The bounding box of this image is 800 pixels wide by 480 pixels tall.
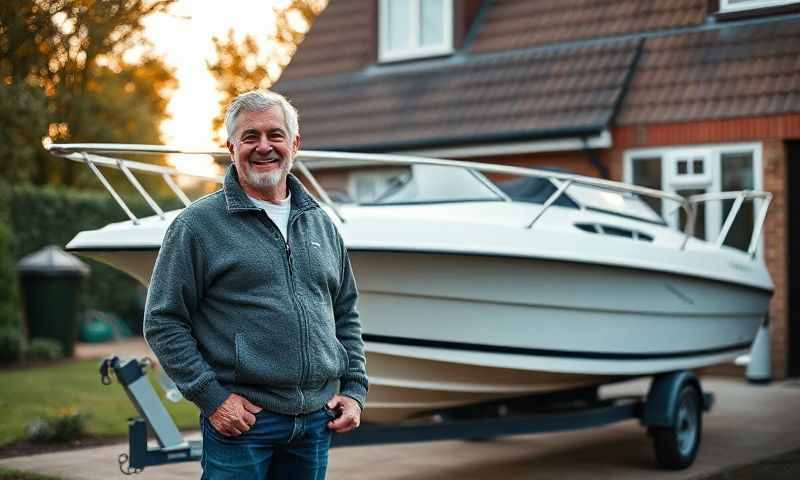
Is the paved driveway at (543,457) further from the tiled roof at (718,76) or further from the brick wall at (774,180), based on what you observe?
the tiled roof at (718,76)

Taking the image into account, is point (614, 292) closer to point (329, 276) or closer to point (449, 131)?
point (329, 276)

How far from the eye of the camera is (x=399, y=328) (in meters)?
5.87

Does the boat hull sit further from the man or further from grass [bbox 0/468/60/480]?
the man

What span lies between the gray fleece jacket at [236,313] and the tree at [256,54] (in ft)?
81.0

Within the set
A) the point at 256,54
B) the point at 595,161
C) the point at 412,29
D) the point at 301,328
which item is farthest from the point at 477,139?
the point at 256,54

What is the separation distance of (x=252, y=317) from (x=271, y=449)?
41 cm

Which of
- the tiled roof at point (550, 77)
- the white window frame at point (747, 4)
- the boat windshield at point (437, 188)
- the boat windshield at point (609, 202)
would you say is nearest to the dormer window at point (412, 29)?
the tiled roof at point (550, 77)

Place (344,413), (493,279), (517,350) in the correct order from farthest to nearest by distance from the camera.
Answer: (517,350), (493,279), (344,413)

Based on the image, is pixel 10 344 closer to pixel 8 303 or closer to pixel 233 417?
pixel 8 303

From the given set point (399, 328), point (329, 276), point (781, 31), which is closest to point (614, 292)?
point (399, 328)

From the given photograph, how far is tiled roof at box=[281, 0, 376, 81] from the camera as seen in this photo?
15953 mm

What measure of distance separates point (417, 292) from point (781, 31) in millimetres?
7670

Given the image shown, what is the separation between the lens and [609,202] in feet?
24.6

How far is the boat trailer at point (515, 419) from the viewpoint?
547 cm
